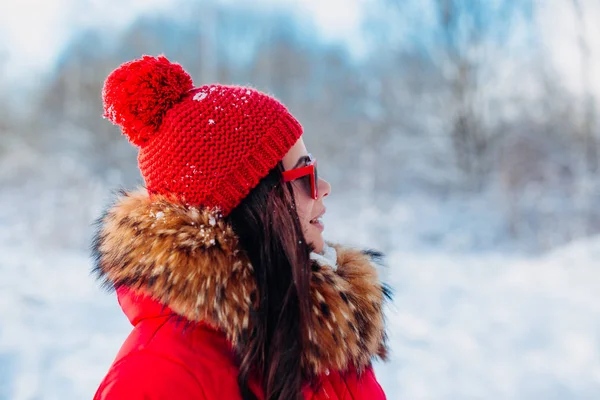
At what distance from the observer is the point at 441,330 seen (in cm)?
459

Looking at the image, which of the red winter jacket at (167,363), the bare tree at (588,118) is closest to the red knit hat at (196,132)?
the red winter jacket at (167,363)

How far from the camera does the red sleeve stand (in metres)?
0.96

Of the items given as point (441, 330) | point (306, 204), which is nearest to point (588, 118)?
point (441, 330)

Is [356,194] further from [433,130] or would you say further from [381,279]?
[381,279]

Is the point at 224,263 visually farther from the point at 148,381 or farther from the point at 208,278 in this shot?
the point at 148,381

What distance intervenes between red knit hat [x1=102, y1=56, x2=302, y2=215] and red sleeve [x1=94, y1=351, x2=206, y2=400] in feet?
1.33

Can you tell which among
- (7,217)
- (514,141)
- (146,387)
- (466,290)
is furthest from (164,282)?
(514,141)

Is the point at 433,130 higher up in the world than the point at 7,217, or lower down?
higher up

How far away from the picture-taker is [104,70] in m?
13.8

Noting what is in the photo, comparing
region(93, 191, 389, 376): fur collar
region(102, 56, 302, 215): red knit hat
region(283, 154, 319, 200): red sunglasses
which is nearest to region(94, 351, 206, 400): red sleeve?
region(93, 191, 389, 376): fur collar

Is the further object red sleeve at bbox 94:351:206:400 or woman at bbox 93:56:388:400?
woman at bbox 93:56:388:400

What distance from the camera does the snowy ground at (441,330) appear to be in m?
3.36

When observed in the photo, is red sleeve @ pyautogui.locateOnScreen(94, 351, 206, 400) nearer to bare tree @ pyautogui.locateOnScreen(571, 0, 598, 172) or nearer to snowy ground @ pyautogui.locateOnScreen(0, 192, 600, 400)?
snowy ground @ pyautogui.locateOnScreen(0, 192, 600, 400)

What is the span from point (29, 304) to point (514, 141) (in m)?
11.4
